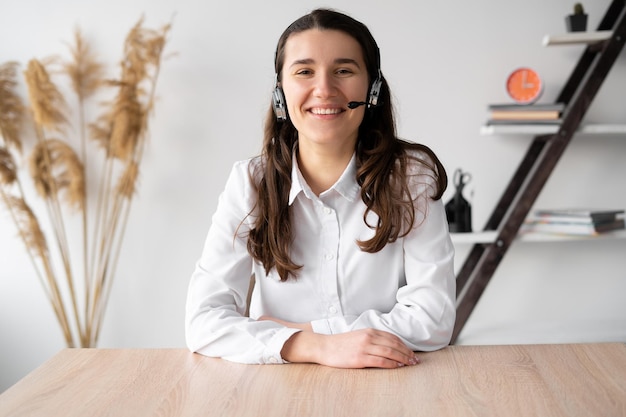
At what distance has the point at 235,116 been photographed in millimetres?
3379

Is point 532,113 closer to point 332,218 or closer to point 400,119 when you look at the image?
point 400,119

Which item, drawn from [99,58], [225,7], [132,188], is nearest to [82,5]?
[99,58]

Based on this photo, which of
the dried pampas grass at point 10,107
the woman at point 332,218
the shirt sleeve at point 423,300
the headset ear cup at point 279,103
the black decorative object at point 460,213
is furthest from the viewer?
the dried pampas grass at point 10,107

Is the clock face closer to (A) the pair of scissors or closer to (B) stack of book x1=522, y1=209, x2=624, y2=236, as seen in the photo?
(A) the pair of scissors

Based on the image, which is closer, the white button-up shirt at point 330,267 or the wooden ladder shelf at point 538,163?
the white button-up shirt at point 330,267

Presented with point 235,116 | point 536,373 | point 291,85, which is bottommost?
point 536,373

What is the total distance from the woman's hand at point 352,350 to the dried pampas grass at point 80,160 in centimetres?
206

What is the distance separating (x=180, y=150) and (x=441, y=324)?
84.9 inches

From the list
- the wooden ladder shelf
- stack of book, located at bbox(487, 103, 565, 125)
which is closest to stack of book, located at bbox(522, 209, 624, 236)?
the wooden ladder shelf

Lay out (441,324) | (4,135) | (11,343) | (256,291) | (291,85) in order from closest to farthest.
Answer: (441,324)
(291,85)
(256,291)
(4,135)
(11,343)

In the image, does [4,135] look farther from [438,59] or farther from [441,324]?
[441,324]

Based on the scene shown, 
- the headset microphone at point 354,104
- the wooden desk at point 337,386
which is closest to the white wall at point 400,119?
the headset microphone at point 354,104

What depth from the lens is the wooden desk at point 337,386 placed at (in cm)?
111

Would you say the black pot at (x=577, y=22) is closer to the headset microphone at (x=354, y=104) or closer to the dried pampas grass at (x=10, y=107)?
the headset microphone at (x=354, y=104)
